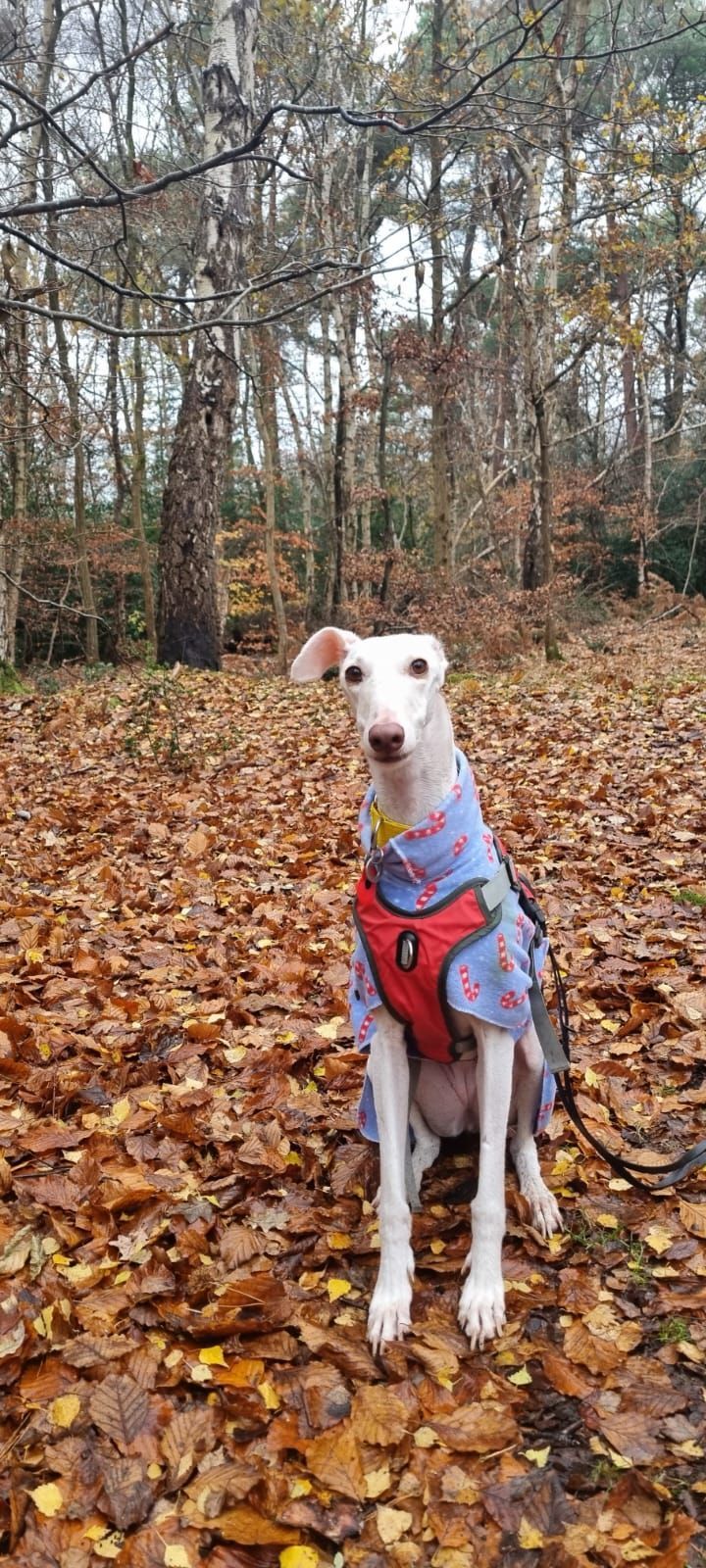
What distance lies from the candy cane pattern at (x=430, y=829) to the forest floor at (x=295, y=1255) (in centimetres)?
126

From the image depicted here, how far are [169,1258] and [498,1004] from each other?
4.18 ft

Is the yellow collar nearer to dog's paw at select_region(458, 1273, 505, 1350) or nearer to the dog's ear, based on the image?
the dog's ear

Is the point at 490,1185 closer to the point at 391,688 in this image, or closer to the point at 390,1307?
the point at 390,1307

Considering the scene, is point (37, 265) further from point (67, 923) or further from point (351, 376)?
point (67, 923)

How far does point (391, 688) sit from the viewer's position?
2465 millimetres

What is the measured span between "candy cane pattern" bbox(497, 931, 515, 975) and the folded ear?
0.99m

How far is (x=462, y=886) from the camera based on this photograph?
2492mm

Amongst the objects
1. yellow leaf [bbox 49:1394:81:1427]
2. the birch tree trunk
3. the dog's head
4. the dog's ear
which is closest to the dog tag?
the dog's head

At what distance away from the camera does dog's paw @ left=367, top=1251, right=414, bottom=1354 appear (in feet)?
8.16

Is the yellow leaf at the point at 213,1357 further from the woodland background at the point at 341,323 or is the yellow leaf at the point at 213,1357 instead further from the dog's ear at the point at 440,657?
the woodland background at the point at 341,323

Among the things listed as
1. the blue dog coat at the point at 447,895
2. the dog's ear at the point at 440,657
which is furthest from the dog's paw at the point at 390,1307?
the dog's ear at the point at 440,657

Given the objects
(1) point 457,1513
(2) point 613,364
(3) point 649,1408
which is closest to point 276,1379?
(1) point 457,1513

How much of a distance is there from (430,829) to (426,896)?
179 millimetres

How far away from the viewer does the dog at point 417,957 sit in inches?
96.0
